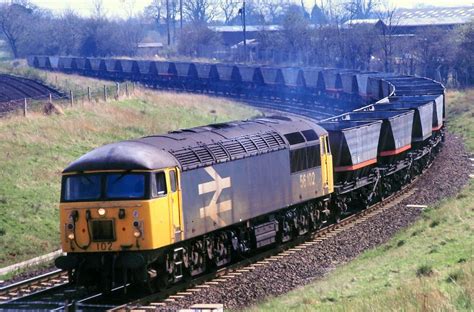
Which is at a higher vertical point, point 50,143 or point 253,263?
point 50,143

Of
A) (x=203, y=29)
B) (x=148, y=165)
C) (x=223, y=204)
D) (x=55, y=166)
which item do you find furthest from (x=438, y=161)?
(x=203, y=29)

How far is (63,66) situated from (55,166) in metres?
76.7

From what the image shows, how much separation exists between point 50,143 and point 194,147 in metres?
18.9

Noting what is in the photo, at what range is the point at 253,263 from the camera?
75.1 feet

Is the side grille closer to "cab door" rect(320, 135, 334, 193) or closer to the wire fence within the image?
"cab door" rect(320, 135, 334, 193)

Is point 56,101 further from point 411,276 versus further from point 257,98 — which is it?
point 411,276

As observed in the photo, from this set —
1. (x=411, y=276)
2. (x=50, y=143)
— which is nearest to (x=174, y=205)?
(x=411, y=276)

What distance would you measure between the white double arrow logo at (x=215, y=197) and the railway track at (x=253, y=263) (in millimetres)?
1262

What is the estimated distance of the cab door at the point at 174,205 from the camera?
19219 mm

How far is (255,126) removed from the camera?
24453 millimetres

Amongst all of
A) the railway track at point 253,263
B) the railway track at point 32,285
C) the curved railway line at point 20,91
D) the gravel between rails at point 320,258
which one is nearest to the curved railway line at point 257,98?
the railway track at point 253,263

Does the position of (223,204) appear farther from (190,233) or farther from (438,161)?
(438,161)

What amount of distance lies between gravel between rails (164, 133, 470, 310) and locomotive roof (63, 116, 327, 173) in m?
2.69

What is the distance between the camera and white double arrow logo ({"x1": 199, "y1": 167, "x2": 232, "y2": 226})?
20781mm
